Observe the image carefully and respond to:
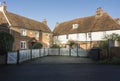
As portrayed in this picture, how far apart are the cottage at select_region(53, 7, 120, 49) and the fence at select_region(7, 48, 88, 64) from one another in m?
8.24

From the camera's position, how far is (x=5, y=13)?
3419 cm

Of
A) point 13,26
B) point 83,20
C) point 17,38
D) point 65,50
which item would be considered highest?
point 83,20

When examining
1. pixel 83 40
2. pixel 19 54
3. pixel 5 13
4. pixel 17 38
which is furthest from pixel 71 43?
pixel 19 54

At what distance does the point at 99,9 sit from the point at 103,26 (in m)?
5.67

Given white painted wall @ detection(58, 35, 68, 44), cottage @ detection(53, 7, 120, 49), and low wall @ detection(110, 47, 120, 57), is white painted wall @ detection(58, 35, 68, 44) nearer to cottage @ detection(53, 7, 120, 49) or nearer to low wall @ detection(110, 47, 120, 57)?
cottage @ detection(53, 7, 120, 49)

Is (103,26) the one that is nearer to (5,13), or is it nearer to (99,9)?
(99,9)

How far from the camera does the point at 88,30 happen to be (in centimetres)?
3747

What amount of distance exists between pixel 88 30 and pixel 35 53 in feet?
55.5

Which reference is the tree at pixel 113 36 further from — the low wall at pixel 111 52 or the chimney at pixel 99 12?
the low wall at pixel 111 52

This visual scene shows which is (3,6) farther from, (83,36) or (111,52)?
(111,52)

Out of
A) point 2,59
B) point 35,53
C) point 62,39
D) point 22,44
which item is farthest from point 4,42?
point 62,39

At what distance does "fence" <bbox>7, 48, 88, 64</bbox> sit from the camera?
17922mm

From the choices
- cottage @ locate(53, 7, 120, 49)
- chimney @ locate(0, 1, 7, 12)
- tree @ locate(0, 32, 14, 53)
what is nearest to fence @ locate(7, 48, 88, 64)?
tree @ locate(0, 32, 14, 53)

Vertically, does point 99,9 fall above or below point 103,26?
above
